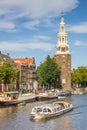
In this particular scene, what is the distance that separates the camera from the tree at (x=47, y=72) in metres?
160

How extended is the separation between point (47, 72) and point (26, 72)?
1188cm

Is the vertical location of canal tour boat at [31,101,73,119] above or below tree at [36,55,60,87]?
below

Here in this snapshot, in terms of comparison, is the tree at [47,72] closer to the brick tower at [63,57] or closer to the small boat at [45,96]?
the brick tower at [63,57]

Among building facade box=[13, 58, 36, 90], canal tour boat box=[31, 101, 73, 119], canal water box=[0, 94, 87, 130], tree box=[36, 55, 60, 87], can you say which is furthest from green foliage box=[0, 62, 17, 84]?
tree box=[36, 55, 60, 87]

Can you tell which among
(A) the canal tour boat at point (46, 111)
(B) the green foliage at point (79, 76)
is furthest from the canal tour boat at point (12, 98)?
(B) the green foliage at point (79, 76)

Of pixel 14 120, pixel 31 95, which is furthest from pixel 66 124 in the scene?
pixel 31 95

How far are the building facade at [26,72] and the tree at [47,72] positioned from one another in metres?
6.04

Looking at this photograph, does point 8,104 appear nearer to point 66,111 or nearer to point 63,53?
point 66,111

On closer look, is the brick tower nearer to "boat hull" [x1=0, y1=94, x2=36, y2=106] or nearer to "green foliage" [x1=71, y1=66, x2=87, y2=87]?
"green foliage" [x1=71, y1=66, x2=87, y2=87]

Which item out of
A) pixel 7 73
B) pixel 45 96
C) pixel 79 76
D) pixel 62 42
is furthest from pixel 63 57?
pixel 7 73

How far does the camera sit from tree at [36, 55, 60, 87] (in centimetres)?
15962

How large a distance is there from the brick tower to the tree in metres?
8.50

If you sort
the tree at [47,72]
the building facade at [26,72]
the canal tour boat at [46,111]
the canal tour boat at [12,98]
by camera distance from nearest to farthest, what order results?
the canal tour boat at [46,111] < the canal tour boat at [12,98] < the tree at [47,72] < the building facade at [26,72]

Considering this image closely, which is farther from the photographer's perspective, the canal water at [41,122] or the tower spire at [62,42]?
the tower spire at [62,42]
